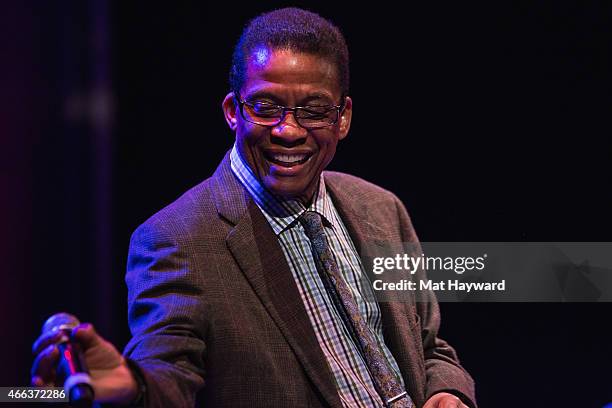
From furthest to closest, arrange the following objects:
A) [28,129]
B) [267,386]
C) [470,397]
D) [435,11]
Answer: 1. [435,11]
2. [28,129]
3. [470,397]
4. [267,386]

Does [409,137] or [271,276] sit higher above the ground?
[409,137]

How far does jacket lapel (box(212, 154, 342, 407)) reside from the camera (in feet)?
5.54

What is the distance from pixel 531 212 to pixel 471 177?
0.73 feet

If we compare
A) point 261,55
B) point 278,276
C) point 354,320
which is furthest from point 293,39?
point 354,320

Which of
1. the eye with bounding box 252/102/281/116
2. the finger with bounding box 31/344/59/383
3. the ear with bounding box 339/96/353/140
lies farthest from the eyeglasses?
the finger with bounding box 31/344/59/383

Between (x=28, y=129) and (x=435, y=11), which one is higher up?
(x=435, y=11)

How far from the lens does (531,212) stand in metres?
2.62

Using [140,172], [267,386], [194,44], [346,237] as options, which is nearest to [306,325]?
[267,386]

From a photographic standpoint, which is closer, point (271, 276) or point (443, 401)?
point (271, 276)

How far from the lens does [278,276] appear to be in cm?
175

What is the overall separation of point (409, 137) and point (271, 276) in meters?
1.03

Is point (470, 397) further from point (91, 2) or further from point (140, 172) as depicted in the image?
point (91, 2)

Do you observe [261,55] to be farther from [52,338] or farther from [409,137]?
[409,137]

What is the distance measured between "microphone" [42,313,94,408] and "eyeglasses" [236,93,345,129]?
677 mm
